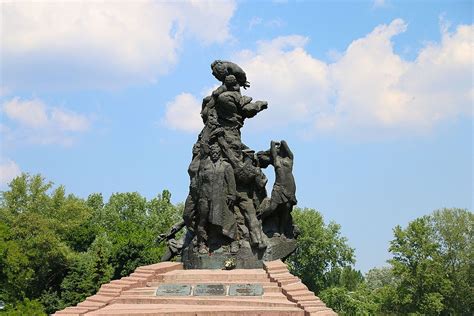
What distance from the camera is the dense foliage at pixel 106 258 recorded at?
112 feet

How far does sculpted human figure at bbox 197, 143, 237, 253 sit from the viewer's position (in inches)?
575

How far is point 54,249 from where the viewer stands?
34875 mm

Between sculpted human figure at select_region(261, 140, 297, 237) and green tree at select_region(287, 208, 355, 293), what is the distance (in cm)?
2789

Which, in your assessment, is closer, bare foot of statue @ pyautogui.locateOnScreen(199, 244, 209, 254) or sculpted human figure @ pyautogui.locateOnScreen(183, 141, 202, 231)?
bare foot of statue @ pyautogui.locateOnScreen(199, 244, 209, 254)

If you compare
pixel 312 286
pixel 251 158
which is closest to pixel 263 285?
pixel 251 158

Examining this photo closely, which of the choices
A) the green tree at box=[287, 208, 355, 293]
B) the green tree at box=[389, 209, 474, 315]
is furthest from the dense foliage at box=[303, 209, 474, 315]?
the green tree at box=[287, 208, 355, 293]

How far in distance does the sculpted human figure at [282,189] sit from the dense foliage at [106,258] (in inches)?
729

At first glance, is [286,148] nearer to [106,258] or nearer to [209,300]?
[209,300]

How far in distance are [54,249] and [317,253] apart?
18.2 meters

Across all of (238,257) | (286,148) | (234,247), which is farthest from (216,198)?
(286,148)

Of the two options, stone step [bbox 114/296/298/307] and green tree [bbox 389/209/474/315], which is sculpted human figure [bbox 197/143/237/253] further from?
green tree [bbox 389/209/474/315]

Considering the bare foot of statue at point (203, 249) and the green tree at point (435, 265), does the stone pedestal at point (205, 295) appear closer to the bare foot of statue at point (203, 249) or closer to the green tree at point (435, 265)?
the bare foot of statue at point (203, 249)

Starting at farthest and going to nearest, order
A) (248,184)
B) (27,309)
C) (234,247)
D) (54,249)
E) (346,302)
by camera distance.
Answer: (346,302), (54,249), (27,309), (248,184), (234,247)

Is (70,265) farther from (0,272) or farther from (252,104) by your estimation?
(252,104)
